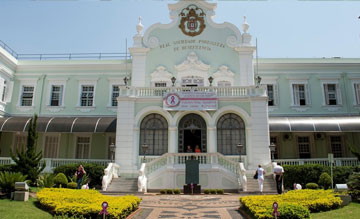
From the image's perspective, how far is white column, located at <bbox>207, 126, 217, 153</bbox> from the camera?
22.2 meters

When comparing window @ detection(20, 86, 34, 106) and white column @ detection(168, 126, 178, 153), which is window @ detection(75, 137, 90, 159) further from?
white column @ detection(168, 126, 178, 153)

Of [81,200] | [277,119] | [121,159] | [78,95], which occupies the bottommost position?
[81,200]

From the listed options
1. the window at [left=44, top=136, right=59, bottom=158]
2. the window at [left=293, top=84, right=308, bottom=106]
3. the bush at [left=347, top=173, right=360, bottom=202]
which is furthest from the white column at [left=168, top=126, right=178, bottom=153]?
the window at [left=293, top=84, right=308, bottom=106]

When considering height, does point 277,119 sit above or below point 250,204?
above

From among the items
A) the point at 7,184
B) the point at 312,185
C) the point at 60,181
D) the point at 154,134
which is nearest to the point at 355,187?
the point at 312,185

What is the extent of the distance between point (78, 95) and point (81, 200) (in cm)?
1855

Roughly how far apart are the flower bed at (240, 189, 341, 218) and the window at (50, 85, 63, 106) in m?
22.0

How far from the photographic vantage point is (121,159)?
2230 centimetres

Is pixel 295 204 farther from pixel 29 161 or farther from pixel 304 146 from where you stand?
pixel 304 146

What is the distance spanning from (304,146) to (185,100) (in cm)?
1160

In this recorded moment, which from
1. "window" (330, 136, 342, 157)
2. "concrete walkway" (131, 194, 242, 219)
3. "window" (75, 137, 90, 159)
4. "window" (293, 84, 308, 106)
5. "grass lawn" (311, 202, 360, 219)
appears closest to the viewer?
"grass lawn" (311, 202, 360, 219)

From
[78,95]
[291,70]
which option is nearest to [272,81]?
[291,70]

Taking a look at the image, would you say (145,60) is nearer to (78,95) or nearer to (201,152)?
(78,95)

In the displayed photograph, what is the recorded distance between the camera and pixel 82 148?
2750 centimetres
